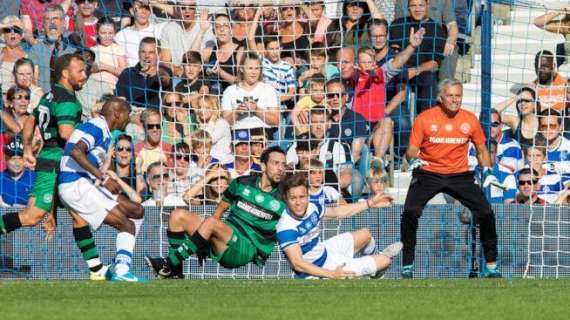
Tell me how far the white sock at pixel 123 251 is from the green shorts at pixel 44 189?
1386 mm

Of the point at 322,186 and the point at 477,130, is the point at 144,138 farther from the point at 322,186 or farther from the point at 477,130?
the point at 477,130

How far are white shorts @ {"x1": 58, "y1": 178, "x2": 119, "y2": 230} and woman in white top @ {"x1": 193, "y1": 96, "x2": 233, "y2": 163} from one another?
379 cm

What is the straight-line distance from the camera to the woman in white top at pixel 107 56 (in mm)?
17594

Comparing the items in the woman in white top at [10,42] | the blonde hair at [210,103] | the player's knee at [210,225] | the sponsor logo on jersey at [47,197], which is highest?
the woman in white top at [10,42]

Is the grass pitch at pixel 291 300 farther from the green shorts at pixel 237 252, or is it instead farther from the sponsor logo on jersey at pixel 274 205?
the sponsor logo on jersey at pixel 274 205

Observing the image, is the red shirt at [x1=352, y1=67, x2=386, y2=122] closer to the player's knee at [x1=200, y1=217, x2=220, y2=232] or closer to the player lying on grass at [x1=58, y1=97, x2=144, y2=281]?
the player's knee at [x1=200, y1=217, x2=220, y2=232]

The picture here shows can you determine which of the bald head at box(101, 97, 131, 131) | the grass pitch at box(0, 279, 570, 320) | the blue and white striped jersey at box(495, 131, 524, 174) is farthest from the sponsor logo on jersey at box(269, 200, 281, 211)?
the blue and white striped jersey at box(495, 131, 524, 174)

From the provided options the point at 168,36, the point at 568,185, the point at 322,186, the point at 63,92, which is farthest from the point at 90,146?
the point at 568,185

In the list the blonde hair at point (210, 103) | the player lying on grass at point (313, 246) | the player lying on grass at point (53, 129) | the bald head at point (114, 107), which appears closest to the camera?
the bald head at point (114, 107)

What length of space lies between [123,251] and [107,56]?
218 inches

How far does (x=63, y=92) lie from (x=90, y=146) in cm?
90

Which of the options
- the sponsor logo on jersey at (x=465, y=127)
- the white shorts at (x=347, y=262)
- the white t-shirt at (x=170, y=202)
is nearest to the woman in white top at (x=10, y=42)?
the white t-shirt at (x=170, y=202)

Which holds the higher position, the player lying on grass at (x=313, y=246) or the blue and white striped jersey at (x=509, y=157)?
the blue and white striped jersey at (x=509, y=157)

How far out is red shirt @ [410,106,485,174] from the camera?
1432 cm
